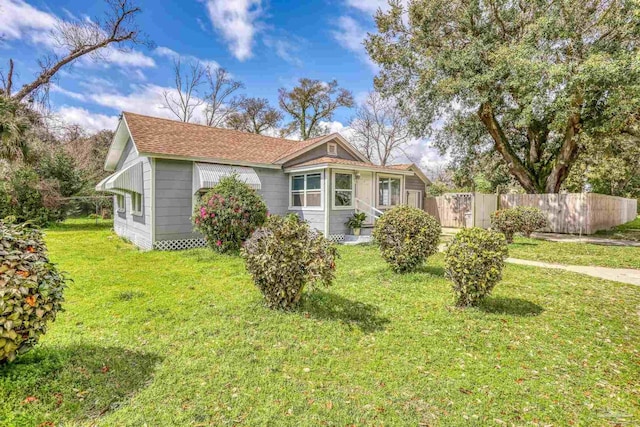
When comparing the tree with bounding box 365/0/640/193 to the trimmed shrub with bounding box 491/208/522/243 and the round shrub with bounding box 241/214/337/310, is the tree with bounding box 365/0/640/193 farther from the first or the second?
the round shrub with bounding box 241/214/337/310

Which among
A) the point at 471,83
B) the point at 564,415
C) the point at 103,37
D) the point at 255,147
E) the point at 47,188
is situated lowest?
the point at 564,415

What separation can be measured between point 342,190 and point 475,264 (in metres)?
8.83

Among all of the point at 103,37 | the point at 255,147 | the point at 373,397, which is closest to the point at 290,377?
the point at 373,397

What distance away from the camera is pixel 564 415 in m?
2.84

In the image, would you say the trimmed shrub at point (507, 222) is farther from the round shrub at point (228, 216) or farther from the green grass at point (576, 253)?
the round shrub at point (228, 216)

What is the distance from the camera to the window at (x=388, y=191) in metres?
16.2

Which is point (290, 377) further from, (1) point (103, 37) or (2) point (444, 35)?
(1) point (103, 37)

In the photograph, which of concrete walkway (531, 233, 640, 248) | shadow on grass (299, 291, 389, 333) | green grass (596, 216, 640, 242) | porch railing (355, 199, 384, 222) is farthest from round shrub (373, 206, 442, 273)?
green grass (596, 216, 640, 242)

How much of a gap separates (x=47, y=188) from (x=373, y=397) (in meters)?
22.1

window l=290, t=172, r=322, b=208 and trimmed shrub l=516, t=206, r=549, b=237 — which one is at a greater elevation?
window l=290, t=172, r=322, b=208

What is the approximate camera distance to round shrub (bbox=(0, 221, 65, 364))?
271cm

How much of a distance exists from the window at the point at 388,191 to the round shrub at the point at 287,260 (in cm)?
1136

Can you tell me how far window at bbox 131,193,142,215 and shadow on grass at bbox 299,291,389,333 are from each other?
9.98m

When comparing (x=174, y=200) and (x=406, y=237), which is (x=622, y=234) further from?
(x=174, y=200)
